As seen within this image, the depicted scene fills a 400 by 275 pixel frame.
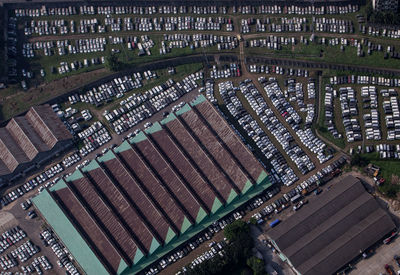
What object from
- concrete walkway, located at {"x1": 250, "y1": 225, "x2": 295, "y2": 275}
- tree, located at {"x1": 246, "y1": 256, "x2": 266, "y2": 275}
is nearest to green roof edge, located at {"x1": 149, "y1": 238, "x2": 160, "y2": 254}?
tree, located at {"x1": 246, "y1": 256, "x2": 266, "y2": 275}

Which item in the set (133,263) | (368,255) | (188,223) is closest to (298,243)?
(368,255)

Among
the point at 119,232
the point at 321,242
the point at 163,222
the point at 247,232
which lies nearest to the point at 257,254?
the point at 247,232

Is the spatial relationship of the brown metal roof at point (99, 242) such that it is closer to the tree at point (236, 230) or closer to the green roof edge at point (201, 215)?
the green roof edge at point (201, 215)

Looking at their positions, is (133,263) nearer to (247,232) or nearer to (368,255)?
(247,232)

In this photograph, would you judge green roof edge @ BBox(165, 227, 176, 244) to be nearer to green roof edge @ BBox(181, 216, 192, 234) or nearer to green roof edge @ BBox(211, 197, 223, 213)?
green roof edge @ BBox(181, 216, 192, 234)

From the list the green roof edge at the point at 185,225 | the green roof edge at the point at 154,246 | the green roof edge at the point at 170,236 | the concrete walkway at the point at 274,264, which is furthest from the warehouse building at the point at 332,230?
the green roof edge at the point at 154,246

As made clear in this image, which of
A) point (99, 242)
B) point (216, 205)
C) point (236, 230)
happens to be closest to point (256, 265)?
point (236, 230)

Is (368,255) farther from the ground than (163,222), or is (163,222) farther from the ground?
(163,222)
